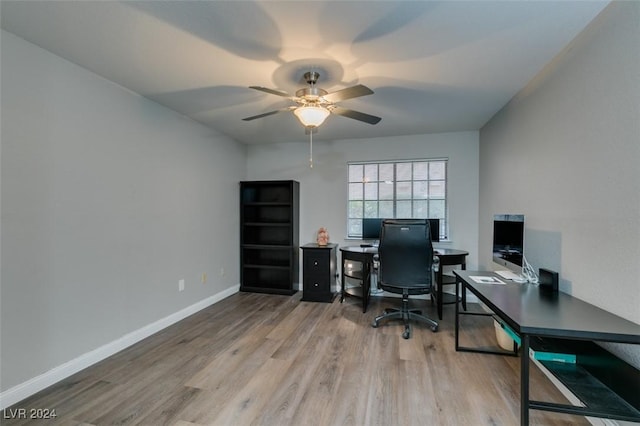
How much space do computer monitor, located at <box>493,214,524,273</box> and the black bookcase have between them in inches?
107

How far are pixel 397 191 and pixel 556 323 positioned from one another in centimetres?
304

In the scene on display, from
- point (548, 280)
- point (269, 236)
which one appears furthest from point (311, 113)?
point (269, 236)

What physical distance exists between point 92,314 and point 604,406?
3398mm

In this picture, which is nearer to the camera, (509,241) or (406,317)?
(509,241)

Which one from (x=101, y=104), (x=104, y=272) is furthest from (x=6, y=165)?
(x=104, y=272)

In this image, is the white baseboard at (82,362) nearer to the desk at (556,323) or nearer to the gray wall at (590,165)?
→ the desk at (556,323)

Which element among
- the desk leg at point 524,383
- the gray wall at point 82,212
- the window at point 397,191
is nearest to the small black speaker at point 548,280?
the desk leg at point 524,383

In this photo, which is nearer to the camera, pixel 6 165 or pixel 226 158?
pixel 6 165

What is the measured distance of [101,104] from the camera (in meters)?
2.39

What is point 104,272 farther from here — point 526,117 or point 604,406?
point 526,117

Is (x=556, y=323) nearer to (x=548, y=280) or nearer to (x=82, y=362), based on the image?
(x=548, y=280)

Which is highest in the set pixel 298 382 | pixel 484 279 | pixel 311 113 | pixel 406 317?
pixel 311 113

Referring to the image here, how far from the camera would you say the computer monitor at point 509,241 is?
7.08 feet

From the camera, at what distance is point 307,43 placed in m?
1.87
